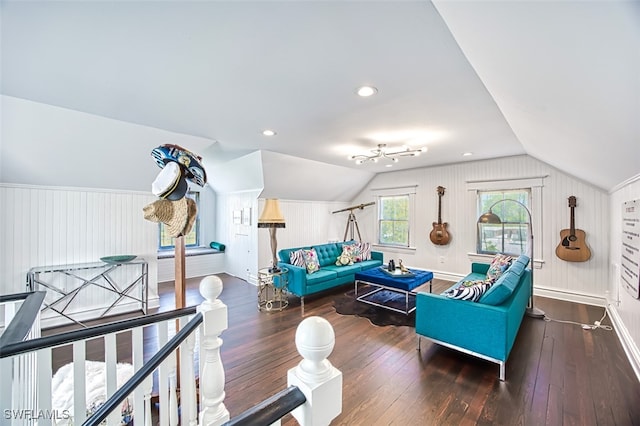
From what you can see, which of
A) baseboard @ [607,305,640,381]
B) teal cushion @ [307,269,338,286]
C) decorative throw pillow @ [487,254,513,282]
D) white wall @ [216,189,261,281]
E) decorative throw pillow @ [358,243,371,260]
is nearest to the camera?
baseboard @ [607,305,640,381]

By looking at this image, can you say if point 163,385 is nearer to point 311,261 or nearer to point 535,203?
point 311,261

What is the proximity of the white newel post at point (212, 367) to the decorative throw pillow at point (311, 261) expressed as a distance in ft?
9.68

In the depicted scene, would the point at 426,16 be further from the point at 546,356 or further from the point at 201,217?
the point at 201,217

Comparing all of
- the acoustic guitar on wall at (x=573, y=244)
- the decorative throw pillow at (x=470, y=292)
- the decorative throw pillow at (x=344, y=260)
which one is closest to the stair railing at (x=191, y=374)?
the decorative throw pillow at (x=470, y=292)

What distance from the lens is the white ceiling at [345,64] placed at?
3.92 ft

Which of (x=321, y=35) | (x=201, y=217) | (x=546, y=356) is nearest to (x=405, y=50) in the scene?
(x=321, y=35)

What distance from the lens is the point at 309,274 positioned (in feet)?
14.1

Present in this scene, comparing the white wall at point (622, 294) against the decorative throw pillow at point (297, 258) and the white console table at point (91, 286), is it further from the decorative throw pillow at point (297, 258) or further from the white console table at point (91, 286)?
the white console table at point (91, 286)

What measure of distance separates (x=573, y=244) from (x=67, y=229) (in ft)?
25.1

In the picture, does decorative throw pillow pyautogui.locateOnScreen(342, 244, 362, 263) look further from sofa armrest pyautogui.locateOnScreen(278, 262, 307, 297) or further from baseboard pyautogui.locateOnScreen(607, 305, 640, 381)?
baseboard pyautogui.locateOnScreen(607, 305, 640, 381)

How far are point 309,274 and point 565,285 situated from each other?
14.0ft

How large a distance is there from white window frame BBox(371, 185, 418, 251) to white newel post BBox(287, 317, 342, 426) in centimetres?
593

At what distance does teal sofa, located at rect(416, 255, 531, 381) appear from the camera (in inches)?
90.8

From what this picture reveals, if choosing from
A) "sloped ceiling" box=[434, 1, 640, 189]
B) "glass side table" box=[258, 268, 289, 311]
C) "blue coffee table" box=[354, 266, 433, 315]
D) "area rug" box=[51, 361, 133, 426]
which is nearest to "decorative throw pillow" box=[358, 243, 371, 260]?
"blue coffee table" box=[354, 266, 433, 315]
